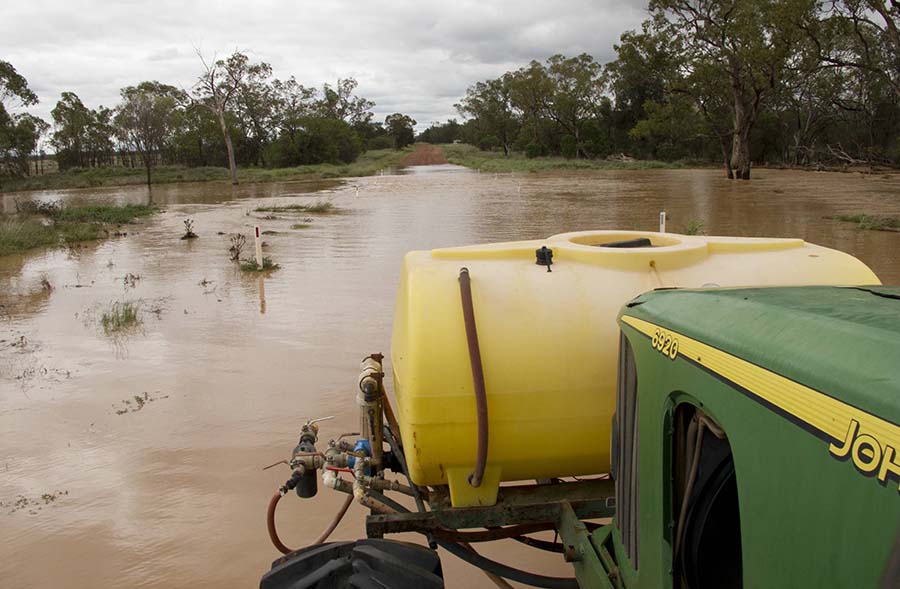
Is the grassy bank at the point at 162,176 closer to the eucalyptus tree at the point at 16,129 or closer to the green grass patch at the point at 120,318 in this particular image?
the eucalyptus tree at the point at 16,129

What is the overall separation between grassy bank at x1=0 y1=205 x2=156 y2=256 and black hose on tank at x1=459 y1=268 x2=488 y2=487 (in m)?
19.0

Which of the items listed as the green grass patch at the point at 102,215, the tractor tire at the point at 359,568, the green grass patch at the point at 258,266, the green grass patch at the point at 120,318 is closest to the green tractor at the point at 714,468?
the tractor tire at the point at 359,568

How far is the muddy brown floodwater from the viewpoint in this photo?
4.84 meters

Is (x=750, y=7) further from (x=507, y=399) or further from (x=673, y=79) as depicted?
(x=507, y=399)

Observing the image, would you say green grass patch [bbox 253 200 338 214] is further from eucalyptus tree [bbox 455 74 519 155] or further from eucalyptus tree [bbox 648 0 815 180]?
eucalyptus tree [bbox 455 74 519 155]

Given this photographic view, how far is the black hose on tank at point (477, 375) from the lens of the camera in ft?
8.92

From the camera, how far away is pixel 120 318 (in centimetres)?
1061

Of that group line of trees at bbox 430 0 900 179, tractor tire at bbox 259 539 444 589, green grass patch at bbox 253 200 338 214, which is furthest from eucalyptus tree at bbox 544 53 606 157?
tractor tire at bbox 259 539 444 589

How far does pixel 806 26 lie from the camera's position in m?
26.0

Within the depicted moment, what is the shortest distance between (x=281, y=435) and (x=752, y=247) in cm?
444

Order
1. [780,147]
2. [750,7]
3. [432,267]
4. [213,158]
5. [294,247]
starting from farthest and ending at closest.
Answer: [213,158] → [780,147] → [750,7] → [294,247] → [432,267]

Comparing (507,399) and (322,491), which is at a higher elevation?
(507,399)

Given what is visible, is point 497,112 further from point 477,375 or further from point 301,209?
point 477,375

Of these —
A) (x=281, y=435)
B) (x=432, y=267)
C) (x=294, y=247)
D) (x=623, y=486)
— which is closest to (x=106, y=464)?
(x=281, y=435)
